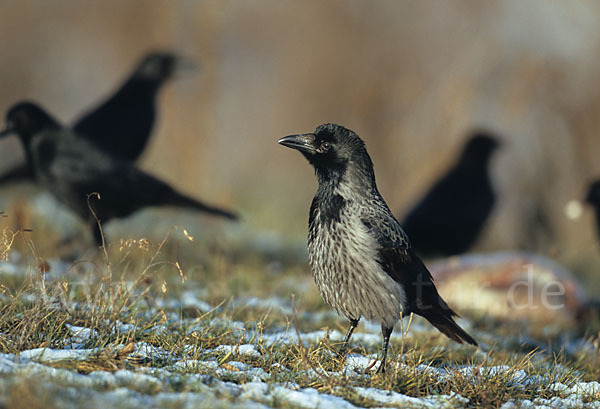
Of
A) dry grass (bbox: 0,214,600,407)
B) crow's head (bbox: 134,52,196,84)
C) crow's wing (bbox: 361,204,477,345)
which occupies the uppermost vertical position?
crow's head (bbox: 134,52,196,84)

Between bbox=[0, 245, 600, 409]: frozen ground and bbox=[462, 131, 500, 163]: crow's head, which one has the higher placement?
bbox=[462, 131, 500, 163]: crow's head

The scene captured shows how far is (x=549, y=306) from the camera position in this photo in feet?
19.8

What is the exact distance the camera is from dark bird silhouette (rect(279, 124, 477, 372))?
12.0 feet

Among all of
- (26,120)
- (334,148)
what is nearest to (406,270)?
(334,148)

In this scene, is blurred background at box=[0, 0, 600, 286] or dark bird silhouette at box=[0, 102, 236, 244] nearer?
dark bird silhouette at box=[0, 102, 236, 244]

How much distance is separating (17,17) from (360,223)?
1565cm

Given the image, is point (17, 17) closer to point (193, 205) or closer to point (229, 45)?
point (229, 45)

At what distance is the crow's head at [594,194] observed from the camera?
7664 millimetres

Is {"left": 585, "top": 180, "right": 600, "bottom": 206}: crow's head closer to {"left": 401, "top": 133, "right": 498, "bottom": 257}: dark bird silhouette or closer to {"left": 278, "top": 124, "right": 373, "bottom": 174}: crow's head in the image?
{"left": 401, "top": 133, "right": 498, "bottom": 257}: dark bird silhouette

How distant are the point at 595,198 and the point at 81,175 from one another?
572cm

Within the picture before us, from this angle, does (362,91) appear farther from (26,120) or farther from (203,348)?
(203,348)

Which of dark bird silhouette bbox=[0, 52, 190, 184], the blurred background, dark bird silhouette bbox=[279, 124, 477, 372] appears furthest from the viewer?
Result: the blurred background

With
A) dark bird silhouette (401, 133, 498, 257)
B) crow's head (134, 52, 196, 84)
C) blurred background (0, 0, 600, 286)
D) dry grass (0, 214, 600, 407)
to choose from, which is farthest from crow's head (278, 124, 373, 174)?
dark bird silhouette (401, 133, 498, 257)

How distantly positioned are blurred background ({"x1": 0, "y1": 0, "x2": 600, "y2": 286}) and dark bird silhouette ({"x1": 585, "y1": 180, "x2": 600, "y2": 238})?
26.3 inches
